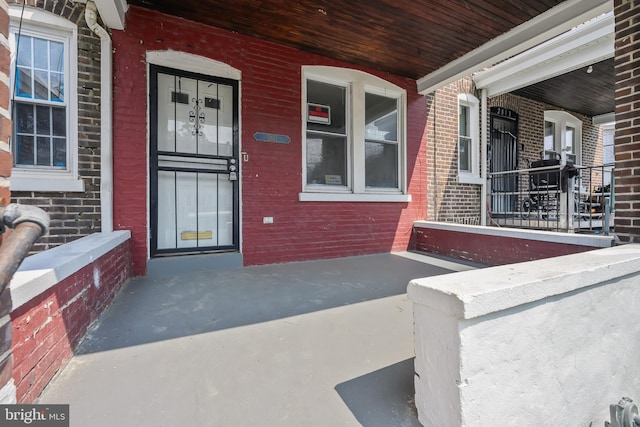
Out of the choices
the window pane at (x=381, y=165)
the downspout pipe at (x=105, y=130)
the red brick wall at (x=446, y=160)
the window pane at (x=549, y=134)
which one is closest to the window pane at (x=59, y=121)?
the downspout pipe at (x=105, y=130)

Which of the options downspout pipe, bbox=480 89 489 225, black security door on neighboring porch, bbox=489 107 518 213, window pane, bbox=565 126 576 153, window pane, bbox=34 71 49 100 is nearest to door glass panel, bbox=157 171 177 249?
window pane, bbox=34 71 49 100

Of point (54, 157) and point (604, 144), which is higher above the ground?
point (604, 144)

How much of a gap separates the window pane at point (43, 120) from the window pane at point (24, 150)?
4.9 inches

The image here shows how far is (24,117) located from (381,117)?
487cm

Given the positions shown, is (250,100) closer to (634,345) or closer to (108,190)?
(108,190)

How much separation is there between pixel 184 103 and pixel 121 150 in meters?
0.99

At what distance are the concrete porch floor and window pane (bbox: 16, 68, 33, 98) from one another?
2373mm

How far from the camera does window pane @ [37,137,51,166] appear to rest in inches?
124

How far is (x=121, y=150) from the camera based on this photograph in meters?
3.40

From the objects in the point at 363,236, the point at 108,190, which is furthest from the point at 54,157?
the point at 363,236

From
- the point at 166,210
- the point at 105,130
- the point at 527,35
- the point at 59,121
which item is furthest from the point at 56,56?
the point at 527,35

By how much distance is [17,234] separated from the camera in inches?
38.8

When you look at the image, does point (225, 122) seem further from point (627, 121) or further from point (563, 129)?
point (563, 129)

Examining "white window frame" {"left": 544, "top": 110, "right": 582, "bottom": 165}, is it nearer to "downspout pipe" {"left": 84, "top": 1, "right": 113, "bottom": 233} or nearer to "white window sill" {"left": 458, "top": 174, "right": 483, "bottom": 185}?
"white window sill" {"left": 458, "top": 174, "right": 483, "bottom": 185}
